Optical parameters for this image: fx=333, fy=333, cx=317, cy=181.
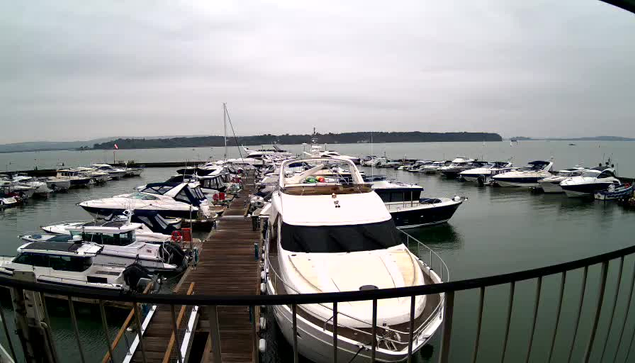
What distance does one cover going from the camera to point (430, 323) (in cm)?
596

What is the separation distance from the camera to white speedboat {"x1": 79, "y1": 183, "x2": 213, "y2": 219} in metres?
19.9

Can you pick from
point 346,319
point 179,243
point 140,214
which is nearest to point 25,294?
point 346,319

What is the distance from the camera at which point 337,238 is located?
26.2 ft

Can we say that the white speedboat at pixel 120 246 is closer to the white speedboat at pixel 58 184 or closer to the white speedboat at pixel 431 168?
the white speedboat at pixel 58 184

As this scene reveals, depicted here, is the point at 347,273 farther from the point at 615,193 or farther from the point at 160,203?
the point at 615,193

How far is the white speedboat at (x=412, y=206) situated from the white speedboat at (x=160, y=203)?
11.7m

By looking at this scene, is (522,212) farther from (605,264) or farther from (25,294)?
(25,294)

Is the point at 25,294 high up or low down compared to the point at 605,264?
down

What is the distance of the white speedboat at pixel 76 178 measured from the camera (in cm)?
4131

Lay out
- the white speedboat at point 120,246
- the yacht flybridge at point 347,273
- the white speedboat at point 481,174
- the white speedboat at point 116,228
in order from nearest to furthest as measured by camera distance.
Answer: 1. the yacht flybridge at point 347,273
2. the white speedboat at point 120,246
3. the white speedboat at point 116,228
4. the white speedboat at point 481,174

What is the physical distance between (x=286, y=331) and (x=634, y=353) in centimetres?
842

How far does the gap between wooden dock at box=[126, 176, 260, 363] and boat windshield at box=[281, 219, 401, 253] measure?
1.90 m

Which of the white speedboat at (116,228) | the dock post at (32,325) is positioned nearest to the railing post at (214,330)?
the dock post at (32,325)

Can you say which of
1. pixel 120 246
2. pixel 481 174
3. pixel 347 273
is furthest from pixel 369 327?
pixel 481 174
